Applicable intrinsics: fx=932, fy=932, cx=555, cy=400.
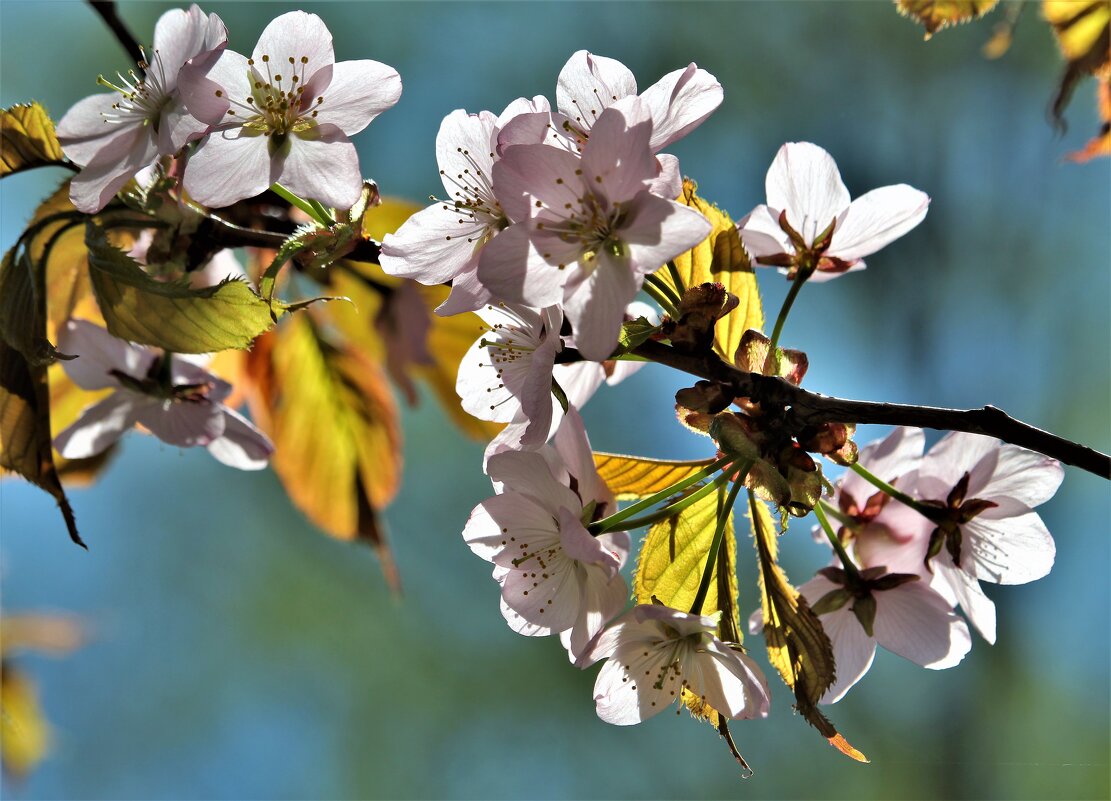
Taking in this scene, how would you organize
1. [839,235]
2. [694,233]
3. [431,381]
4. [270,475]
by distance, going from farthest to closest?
[270,475]
[431,381]
[839,235]
[694,233]

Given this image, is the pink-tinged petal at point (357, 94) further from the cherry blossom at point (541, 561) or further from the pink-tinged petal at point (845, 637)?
the pink-tinged petal at point (845, 637)

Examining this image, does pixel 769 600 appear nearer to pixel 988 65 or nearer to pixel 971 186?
pixel 971 186

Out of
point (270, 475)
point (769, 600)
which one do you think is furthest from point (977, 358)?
point (769, 600)

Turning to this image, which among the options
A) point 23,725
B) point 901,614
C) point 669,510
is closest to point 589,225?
point 669,510

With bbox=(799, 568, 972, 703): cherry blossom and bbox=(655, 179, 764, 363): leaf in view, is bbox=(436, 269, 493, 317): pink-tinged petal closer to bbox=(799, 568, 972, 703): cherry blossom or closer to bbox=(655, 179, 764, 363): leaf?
bbox=(655, 179, 764, 363): leaf

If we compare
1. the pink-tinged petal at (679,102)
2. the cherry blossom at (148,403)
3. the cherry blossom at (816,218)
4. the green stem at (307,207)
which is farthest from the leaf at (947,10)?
the cherry blossom at (148,403)

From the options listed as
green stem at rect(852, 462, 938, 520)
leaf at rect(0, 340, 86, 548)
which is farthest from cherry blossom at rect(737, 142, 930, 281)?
leaf at rect(0, 340, 86, 548)
